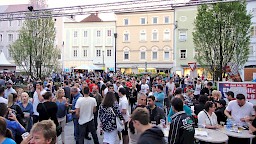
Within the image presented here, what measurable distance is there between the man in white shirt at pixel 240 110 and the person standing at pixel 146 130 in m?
4.29

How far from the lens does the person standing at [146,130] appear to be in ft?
10.7

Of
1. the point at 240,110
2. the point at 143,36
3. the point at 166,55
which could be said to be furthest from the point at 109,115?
the point at 143,36

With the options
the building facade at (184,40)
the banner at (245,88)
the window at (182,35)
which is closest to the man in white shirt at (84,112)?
the banner at (245,88)

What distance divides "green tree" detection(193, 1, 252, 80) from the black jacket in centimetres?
1477

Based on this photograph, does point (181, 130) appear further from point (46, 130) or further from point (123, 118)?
point (123, 118)

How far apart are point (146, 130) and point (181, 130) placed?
3.86ft

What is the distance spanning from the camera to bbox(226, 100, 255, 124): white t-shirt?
6.92 metres

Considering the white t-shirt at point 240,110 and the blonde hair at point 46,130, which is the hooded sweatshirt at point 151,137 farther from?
the white t-shirt at point 240,110

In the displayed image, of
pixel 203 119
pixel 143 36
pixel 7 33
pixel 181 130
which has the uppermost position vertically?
pixel 7 33

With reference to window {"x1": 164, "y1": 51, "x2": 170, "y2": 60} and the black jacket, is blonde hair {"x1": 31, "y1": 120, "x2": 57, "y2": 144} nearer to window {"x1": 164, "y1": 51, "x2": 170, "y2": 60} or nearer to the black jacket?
the black jacket

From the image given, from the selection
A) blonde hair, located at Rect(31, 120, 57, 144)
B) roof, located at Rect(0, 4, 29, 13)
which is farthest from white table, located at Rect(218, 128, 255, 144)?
roof, located at Rect(0, 4, 29, 13)

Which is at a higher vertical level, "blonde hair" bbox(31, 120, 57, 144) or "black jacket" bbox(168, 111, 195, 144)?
"blonde hair" bbox(31, 120, 57, 144)

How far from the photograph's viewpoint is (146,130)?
3.38 metres

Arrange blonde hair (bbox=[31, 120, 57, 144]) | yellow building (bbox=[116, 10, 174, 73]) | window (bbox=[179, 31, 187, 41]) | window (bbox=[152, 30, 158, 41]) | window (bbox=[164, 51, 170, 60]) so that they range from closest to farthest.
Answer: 1. blonde hair (bbox=[31, 120, 57, 144])
2. window (bbox=[179, 31, 187, 41])
3. window (bbox=[164, 51, 170, 60])
4. yellow building (bbox=[116, 10, 174, 73])
5. window (bbox=[152, 30, 158, 41])
